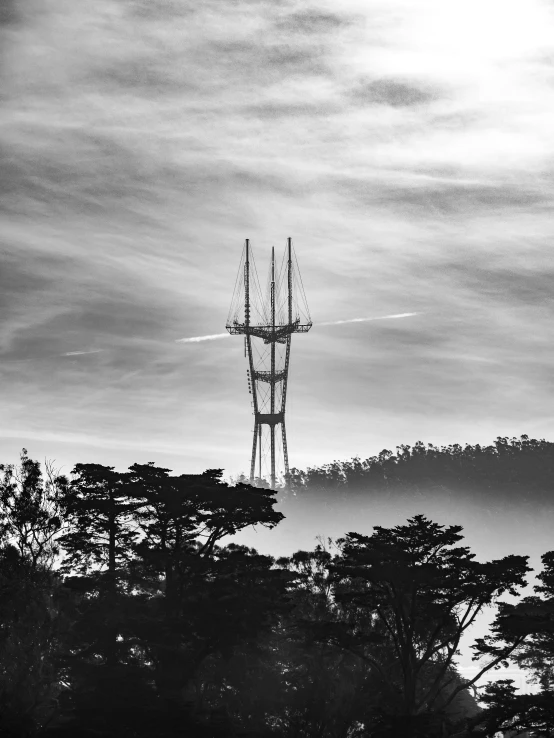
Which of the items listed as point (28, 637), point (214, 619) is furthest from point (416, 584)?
point (28, 637)

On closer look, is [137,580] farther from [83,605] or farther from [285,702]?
[285,702]

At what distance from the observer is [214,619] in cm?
6084

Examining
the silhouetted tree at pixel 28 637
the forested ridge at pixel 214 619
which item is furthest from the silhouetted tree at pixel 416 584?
the silhouetted tree at pixel 28 637

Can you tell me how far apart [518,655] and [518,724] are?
13747 mm

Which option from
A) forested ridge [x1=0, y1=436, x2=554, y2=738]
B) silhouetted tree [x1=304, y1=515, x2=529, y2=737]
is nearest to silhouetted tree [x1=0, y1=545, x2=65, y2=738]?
forested ridge [x1=0, y1=436, x2=554, y2=738]

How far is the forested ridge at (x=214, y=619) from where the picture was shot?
57.9 metres

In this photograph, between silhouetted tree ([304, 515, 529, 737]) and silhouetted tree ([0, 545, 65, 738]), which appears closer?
silhouetted tree ([0, 545, 65, 738])

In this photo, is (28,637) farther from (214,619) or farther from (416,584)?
(416,584)

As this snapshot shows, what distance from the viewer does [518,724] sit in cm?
5625

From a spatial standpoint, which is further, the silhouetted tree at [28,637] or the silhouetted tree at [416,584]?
Result: the silhouetted tree at [416,584]

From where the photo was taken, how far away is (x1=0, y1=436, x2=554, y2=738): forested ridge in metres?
57.9

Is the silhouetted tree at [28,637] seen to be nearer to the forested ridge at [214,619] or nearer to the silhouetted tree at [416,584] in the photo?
the forested ridge at [214,619]

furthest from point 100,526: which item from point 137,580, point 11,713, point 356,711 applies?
point 356,711

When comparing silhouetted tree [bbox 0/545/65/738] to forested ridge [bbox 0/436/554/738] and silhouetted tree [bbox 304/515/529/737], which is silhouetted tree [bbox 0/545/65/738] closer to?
forested ridge [bbox 0/436/554/738]
